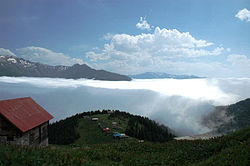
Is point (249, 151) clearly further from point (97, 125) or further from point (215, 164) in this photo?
point (97, 125)

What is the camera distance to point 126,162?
51.0 ft

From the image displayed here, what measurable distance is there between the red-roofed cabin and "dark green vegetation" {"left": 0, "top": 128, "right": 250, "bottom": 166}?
1116 centimetres

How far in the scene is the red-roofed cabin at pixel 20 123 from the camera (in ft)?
85.1

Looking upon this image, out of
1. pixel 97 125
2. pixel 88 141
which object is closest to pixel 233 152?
pixel 88 141

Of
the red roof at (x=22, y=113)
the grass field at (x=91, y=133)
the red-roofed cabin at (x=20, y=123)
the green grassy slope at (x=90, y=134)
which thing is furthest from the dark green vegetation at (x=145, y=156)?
the green grassy slope at (x=90, y=134)

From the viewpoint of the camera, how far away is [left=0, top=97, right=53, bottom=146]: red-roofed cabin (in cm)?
2594

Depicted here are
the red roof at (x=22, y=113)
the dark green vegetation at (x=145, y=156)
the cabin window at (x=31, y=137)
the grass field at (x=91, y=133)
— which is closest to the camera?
the dark green vegetation at (x=145, y=156)

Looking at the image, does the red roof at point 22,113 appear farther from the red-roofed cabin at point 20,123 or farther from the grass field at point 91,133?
the grass field at point 91,133

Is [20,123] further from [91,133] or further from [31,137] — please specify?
[91,133]

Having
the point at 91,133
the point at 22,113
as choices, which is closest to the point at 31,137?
the point at 22,113

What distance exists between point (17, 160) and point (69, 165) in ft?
10.7

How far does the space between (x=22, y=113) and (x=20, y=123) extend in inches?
115

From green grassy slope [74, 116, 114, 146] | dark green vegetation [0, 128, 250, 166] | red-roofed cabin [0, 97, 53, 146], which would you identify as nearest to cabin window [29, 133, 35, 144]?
red-roofed cabin [0, 97, 53, 146]

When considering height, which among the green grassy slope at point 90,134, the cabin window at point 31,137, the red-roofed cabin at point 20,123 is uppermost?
the red-roofed cabin at point 20,123
